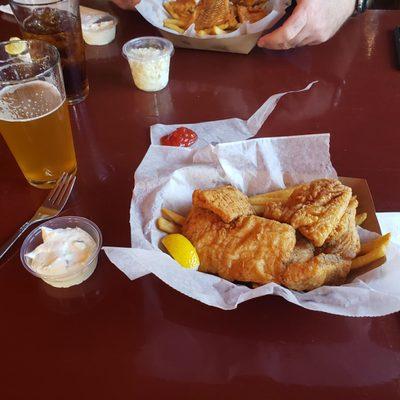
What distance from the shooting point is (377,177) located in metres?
1.26

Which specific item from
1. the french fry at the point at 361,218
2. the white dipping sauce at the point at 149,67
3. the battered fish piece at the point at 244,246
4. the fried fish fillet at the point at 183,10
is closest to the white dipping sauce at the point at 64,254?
the battered fish piece at the point at 244,246

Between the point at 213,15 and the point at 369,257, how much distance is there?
114 cm

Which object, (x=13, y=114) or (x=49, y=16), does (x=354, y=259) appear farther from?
(x=49, y=16)

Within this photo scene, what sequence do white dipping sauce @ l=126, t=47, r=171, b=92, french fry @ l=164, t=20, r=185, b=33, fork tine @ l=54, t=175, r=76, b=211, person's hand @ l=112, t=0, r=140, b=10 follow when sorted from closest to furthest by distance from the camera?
fork tine @ l=54, t=175, r=76, b=211
white dipping sauce @ l=126, t=47, r=171, b=92
french fry @ l=164, t=20, r=185, b=33
person's hand @ l=112, t=0, r=140, b=10

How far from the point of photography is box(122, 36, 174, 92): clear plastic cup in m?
1.57

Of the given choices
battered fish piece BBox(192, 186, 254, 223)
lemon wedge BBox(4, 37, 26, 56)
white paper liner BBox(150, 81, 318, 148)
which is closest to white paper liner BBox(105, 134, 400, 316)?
battered fish piece BBox(192, 186, 254, 223)

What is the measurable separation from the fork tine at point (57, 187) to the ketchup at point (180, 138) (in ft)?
1.00

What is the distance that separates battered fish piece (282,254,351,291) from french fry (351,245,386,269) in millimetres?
27

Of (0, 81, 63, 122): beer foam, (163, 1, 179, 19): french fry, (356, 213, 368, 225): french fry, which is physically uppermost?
(0, 81, 63, 122): beer foam

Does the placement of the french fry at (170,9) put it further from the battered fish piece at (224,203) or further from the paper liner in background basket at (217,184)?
the battered fish piece at (224,203)

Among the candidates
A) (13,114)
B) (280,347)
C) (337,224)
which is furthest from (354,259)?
(13,114)

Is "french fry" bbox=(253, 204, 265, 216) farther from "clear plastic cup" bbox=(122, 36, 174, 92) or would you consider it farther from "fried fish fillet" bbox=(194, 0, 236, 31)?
"fried fish fillet" bbox=(194, 0, 236, 31)

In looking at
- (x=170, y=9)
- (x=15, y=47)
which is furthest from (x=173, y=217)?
(x=170, y=9)

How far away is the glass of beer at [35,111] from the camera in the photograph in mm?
1134
